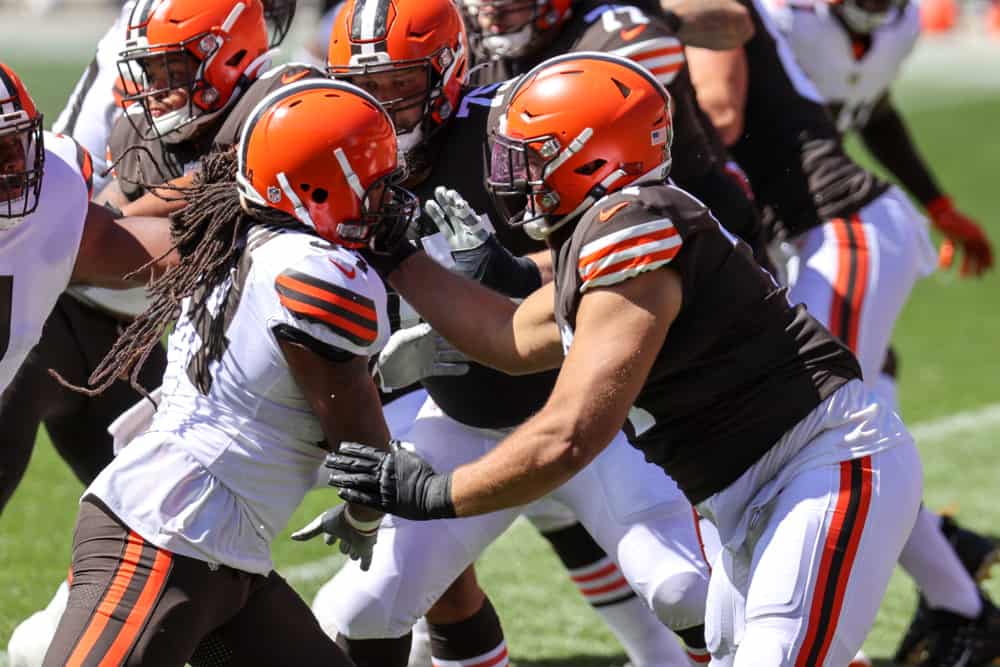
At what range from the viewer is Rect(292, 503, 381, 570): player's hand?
137 inches

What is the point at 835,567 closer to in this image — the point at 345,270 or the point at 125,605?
the point at 345,270

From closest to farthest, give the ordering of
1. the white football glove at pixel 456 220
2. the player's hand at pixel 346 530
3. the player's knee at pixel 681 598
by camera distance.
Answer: the player's hand at pixel 346 530
the white football glove at pixel 456 220
the player's knee at pixel 681 598

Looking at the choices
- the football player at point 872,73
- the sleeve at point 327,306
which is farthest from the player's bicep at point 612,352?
the football player at point 872,73

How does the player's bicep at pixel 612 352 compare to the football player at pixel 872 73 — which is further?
the football player at pixel 872 73

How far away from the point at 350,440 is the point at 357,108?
0.67 meters

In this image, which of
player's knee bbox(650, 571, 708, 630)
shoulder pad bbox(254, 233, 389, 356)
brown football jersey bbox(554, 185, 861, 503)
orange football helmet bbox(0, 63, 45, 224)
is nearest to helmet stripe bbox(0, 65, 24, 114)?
orange football helmet bbox(0, 63, 45, 224)

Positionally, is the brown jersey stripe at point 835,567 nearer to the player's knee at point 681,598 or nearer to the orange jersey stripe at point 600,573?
the player's knee at point 681,598

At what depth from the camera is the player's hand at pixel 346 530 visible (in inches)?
137

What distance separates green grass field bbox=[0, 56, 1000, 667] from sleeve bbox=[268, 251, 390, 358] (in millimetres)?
2095

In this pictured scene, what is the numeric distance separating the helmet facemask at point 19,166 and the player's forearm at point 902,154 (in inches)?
152

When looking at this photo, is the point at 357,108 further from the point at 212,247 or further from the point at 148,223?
the point at 148,223

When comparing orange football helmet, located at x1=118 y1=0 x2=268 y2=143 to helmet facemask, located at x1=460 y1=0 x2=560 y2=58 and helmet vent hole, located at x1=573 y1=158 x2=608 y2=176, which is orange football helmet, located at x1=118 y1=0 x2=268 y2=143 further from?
helmet vent hole, located at x1=573 y1=158 x2=608 y2=176

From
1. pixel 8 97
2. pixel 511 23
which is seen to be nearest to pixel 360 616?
pixel 8 97

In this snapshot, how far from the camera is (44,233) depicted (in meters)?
3.54
